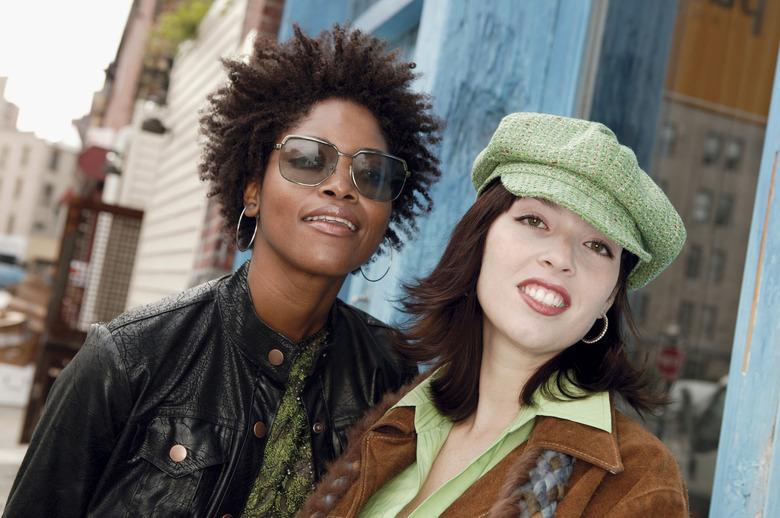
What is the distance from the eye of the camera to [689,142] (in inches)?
174

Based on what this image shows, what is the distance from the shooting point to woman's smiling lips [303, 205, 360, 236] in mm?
2408

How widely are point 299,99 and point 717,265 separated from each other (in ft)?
9.67

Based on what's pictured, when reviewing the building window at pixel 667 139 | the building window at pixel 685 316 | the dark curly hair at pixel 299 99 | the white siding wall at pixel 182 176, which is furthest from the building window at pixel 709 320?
the white siding wall at pixel 182 176

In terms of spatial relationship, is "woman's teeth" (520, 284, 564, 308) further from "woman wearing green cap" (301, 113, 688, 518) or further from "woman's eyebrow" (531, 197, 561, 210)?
"woman's eyebrow" (531, 197, 561, 210)

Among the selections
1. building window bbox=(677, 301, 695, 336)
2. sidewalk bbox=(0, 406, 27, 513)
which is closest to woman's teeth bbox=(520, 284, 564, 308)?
building window bbox=(677, 301, 695, 336)

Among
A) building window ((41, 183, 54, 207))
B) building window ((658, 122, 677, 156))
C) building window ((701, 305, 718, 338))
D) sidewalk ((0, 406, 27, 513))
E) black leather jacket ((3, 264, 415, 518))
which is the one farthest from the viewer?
building window ((41, 183, 54, 207))

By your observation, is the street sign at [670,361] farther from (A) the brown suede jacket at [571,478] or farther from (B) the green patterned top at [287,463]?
(A) the brown suede jacket at [571,478]

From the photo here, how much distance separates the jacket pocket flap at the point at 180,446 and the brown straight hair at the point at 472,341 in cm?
56

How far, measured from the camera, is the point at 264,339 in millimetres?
2447

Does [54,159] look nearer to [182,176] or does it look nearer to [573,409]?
[182,176]

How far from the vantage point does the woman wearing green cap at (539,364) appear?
1.68 m

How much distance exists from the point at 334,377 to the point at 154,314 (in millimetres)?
525

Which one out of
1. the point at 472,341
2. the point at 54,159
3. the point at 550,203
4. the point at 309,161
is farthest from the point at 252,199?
the point at 54,159

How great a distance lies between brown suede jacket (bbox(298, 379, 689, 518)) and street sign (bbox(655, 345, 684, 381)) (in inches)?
128
